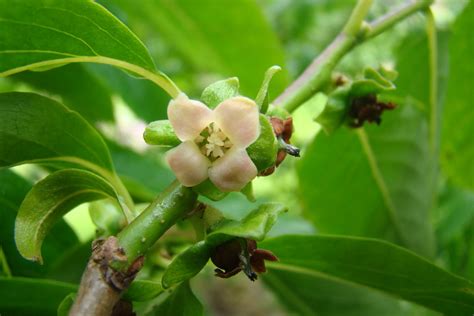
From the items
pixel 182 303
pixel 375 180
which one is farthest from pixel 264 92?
pixel 375 180

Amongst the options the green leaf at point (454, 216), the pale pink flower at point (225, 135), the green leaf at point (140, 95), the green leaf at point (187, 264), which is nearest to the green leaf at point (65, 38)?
the pale pink flower at point (225, 135)

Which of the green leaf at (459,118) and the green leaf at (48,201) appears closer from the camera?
the green leaf at (48,201)

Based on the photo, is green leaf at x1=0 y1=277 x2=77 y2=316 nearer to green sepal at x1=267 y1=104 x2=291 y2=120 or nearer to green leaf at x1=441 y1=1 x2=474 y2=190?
green sepal at x1=267 y1=104 x2=291 y2=120

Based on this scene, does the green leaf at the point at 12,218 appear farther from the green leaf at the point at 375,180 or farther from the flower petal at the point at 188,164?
the green leaf at the point at 375,180

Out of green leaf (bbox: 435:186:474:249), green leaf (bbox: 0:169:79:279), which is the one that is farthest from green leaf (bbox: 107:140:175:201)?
green leaf (bbox: 435:186:474:249)

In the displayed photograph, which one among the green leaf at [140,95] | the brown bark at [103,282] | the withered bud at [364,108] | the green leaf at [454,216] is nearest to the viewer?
the brown bark at [103,282]

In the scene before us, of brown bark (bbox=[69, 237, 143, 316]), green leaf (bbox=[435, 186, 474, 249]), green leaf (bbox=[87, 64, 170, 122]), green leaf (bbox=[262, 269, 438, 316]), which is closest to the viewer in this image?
brown bark (bbox=[69, 237, 143, 316])
